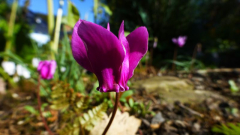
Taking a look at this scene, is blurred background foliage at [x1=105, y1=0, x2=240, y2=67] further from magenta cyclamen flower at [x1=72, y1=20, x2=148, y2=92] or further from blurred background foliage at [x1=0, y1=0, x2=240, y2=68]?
magenta cyclamen flower at [x1=72, y1=20, x2=148, y2=92]

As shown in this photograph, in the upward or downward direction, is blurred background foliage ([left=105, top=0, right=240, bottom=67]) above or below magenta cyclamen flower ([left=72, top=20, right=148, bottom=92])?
above

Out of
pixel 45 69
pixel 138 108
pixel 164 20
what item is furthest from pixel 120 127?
pixel 164 20

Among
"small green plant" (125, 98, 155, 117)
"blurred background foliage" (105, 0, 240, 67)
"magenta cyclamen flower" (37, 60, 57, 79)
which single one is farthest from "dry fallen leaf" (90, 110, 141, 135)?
"blurred background foliage" (105, 0, 240, 67)

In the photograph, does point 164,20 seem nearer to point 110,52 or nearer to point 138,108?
point 138,108

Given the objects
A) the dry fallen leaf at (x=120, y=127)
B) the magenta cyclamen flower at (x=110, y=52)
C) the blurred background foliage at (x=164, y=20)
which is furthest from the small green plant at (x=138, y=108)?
the blurred background foliage at (x=164, y=20)

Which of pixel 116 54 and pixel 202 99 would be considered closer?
pixel 116 54

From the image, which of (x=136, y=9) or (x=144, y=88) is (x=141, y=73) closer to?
(x=144, y=88)

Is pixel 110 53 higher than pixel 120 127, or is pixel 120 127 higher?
pixel 110 53

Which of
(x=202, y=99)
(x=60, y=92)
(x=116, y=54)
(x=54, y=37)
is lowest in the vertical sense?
(x=202, y=99)

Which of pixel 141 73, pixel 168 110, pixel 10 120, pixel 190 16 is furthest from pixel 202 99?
pixel 190 16
